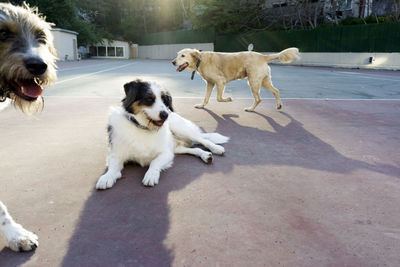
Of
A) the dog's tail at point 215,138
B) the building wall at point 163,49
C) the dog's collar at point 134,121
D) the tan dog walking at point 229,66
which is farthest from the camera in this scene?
the building wall at point 163,49

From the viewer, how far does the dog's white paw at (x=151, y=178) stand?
290cm

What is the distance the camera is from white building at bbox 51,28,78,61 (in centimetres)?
3014

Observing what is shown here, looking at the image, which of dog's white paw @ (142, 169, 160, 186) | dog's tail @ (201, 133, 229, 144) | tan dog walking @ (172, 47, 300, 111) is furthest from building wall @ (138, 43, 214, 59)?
dog's white paw @ (142, 169, 160, 186)

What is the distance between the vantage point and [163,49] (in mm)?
50281

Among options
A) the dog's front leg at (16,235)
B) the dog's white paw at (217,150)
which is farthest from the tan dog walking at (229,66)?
the dog's front leg at (16,235)

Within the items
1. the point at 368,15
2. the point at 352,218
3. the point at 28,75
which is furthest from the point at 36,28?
the point at 368,15

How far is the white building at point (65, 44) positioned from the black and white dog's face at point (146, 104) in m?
Answer: 30.9

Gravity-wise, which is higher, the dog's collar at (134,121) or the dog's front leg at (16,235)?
the dog's collar at (134,121)

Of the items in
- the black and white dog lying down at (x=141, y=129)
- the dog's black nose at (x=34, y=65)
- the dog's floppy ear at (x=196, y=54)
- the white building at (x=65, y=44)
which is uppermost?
the white building at (x=65, y=44)

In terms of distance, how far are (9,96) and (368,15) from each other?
3214cm

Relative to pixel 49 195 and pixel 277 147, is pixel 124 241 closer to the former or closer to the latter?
pixel 49 195

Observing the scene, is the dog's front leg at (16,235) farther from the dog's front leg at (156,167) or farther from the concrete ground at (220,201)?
the dog's front leg at (156,167)

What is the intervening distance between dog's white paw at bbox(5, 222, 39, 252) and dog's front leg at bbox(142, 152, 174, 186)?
1.12m

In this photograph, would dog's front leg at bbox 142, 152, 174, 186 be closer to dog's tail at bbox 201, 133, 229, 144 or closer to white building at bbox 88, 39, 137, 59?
dog's tail at bbox 201, 133, 229, 144
